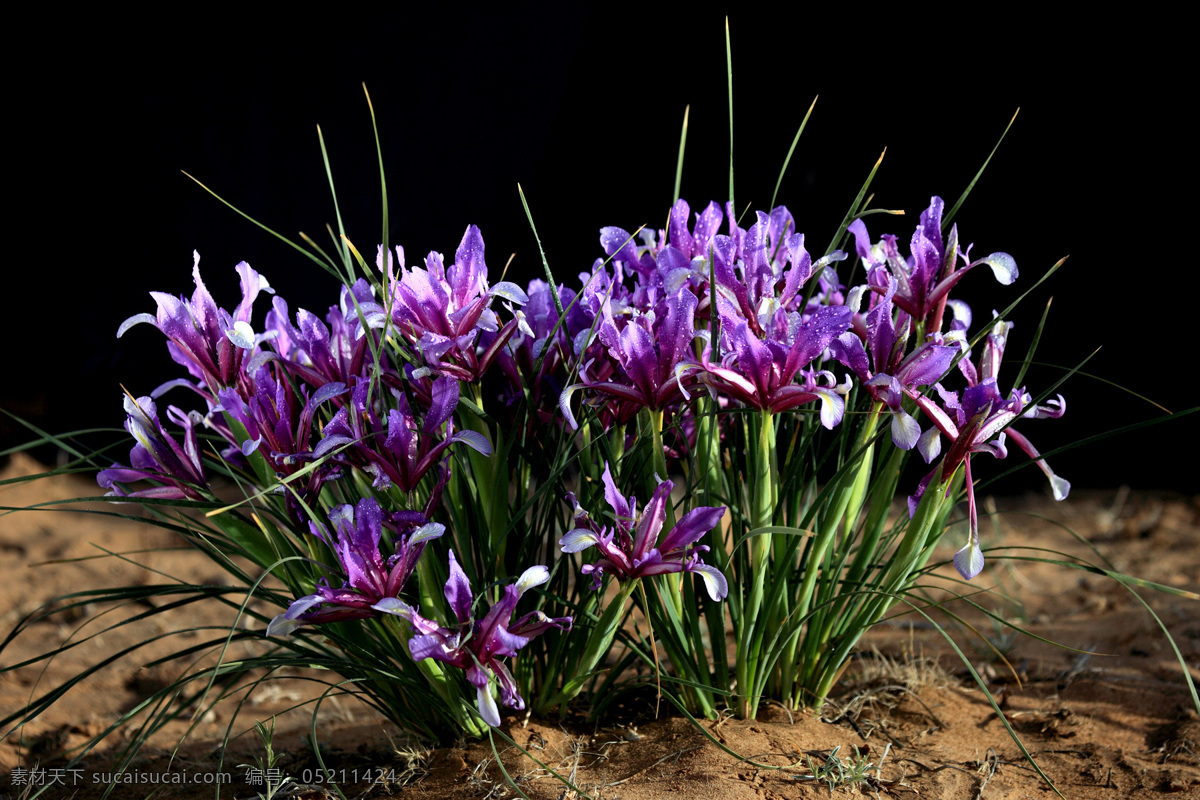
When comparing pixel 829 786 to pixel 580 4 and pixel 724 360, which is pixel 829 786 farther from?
pixel 580 4

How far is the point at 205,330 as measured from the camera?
4.61 feet

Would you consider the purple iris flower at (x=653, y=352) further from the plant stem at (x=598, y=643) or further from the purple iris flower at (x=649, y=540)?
the plant stem at (x=598, y=643)

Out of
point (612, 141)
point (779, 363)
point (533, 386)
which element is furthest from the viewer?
point (612, 141)

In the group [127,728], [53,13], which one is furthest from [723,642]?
[53,13]

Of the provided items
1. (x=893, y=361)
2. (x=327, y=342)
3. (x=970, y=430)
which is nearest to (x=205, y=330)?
(x=327, y=342)

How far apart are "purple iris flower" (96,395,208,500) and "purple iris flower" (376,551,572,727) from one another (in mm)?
444

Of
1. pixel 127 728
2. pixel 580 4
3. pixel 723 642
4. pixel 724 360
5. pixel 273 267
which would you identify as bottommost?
pixel 127 728

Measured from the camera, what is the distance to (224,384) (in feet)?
4.69

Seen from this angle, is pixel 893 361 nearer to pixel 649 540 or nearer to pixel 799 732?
pixel 649 540

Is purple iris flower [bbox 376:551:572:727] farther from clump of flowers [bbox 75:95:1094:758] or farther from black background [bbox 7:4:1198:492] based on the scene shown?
black background [bbox 7:4:1198:492]

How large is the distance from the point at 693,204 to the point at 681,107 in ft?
1.19

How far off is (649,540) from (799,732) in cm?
56

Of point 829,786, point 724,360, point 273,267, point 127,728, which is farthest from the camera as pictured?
point 273,267

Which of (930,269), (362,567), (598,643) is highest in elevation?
(930,269)
